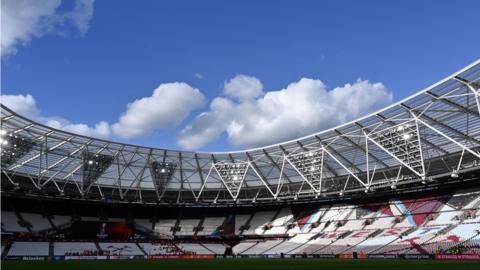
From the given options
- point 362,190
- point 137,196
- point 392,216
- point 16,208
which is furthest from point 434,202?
point 16,208

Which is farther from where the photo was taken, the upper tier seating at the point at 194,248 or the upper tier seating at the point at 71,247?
the upper tier seating at the point at 194,248

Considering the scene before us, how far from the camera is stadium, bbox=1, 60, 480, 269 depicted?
4597cm

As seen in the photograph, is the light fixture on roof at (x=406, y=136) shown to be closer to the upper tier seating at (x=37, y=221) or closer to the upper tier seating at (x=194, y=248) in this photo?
the upper tier seating at (x=194, y=248)

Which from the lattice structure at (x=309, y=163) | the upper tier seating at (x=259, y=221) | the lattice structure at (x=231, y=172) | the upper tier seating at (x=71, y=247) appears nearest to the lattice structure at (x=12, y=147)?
the upper tier seating at (x=71, y=247)

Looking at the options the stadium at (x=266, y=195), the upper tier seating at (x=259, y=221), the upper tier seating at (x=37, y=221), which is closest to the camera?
the stadium at (x=266, y=195)

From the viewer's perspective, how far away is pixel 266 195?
74.6 metres

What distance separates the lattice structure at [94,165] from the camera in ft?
195

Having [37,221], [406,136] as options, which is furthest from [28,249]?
[406,136]

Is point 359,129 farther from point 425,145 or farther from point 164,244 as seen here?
point 164,244

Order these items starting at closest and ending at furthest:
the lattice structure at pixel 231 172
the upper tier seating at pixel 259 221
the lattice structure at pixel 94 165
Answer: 1. the lattice structure at pixel 94 165
2. the lattice structure at pixel 231 172
3. the upper tier seating at pixel 259 221

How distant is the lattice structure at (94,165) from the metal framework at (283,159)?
151mm

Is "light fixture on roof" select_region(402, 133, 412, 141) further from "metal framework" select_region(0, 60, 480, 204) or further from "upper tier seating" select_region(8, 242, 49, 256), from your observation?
"upper tier seating" select_region(8, 242, 49, 256)

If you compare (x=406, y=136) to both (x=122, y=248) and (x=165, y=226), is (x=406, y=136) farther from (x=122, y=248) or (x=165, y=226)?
A: (x=165, y=226)

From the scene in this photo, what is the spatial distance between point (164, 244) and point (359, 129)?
40.5 m
